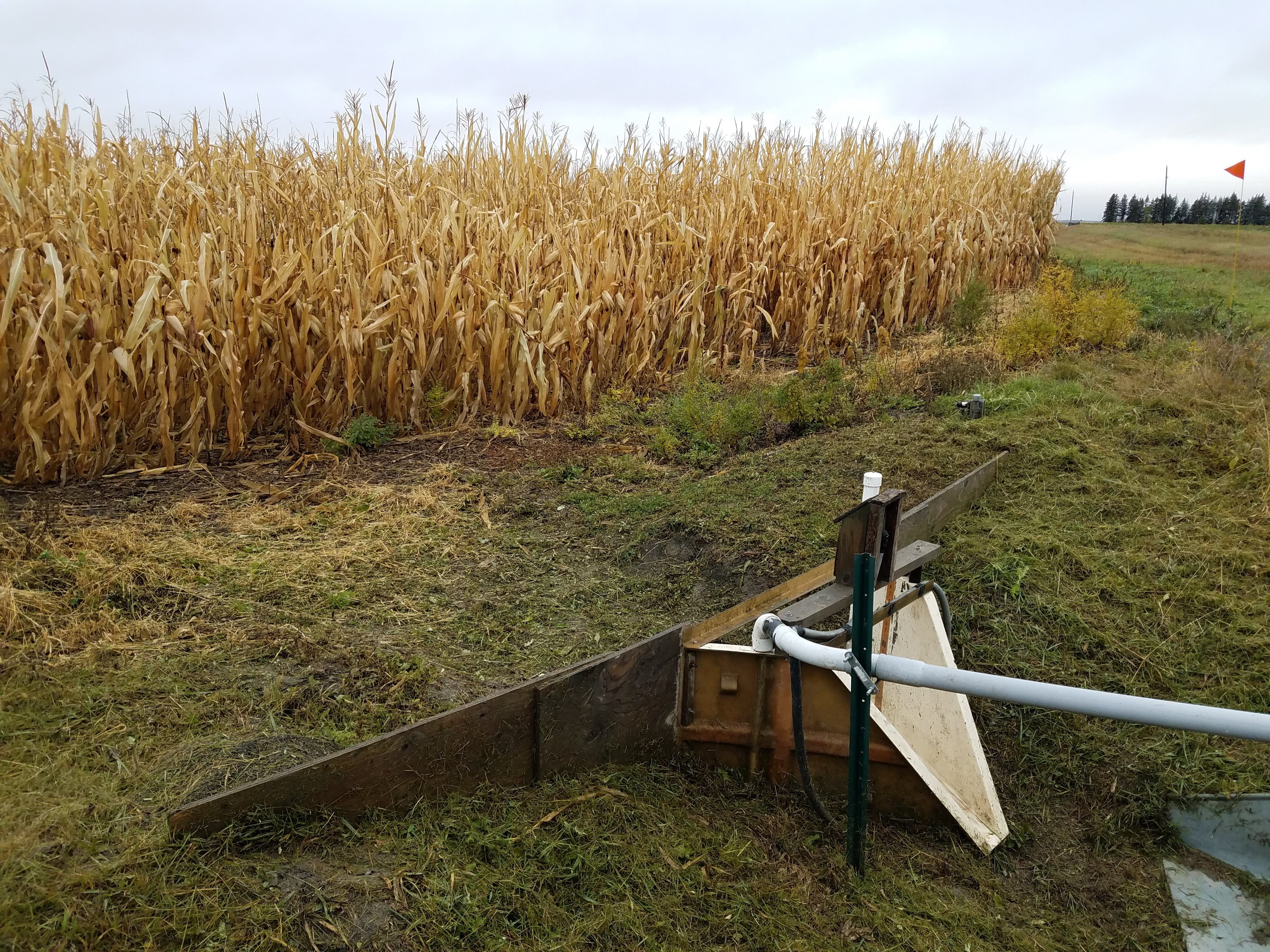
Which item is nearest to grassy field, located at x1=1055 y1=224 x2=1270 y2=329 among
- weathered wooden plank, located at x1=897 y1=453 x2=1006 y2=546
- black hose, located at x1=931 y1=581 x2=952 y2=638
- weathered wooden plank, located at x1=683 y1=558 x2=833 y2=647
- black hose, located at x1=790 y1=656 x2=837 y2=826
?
weathered wooden plank, located at x1=897 y1=453 x2=1006 y2=546

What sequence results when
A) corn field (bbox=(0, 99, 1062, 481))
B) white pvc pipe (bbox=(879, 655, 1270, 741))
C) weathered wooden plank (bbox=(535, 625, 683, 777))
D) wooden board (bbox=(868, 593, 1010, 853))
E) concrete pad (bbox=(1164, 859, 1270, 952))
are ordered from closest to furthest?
white pvc pipe (bbox=(879, 655, 1270, 741))
concrete pad (bbox=(1164, 859, 1270, 952))
weathered wooden plank (bbox=(535, 625, 683, 777))
wooden board (bbox=(868, 593, 1010, 853))
corn field (bbox=(0, 99, 1062, 481))

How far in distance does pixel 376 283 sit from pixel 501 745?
3.64 meters

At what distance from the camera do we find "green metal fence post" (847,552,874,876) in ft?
7.09

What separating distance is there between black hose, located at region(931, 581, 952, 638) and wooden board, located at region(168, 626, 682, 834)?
3.32ft

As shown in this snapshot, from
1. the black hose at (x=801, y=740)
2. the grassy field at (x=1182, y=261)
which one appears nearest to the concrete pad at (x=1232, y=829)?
the black hose at (x=801, y=740)

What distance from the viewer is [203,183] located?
616 cm

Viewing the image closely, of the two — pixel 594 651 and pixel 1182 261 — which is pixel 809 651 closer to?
pixel 594 651

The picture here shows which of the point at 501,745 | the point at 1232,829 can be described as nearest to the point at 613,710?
the point at 501,745

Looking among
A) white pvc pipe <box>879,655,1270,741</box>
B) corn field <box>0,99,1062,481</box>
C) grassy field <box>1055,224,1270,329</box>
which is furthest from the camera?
grassy field <box>1055,224,1270,329</box>

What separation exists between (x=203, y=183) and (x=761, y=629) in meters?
5.50

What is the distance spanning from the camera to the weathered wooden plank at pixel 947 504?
12.2 feet

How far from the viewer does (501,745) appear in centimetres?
244

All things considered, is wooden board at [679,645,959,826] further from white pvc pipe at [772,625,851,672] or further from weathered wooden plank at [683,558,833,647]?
white pvc pipe at [772,625,851,672]

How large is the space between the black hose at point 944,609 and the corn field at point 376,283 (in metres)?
3.20
